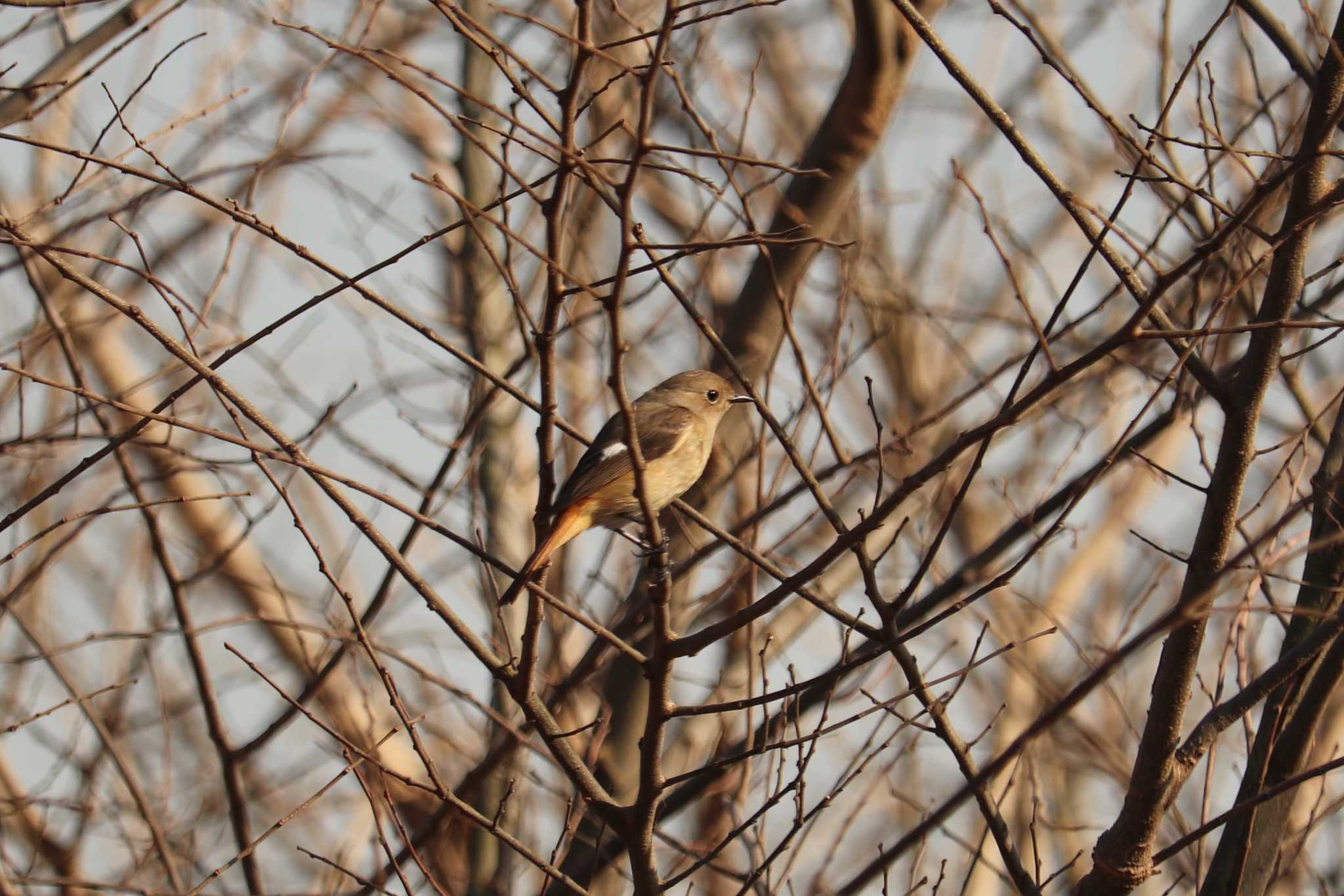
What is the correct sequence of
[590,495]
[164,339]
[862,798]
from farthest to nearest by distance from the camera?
[590,495]
[862,798]
[164,339]

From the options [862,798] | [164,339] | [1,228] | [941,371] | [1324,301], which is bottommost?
[862,798]

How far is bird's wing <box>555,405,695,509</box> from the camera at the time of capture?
470 centimetres

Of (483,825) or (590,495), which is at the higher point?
(590,495)

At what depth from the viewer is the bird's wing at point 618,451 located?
4.70 m

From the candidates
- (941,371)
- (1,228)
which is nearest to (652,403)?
(1,228)

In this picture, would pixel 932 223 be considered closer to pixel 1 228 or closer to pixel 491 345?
pixel 491 345

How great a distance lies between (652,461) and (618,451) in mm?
145

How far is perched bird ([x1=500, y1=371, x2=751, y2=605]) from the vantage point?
4711 millimetres

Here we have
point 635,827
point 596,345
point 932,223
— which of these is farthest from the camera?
point 932,223

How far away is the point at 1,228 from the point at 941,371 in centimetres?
1039

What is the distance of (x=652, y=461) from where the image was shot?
482 centimetres

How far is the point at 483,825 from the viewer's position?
322cm

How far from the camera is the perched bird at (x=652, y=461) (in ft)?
15.5

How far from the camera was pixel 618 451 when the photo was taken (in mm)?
4891
